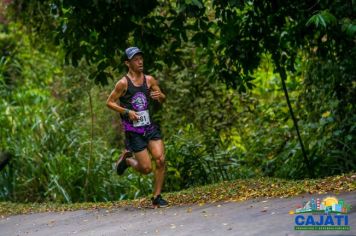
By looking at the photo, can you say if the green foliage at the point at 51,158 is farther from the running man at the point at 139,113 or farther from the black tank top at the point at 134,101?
the black tank top at the point at 134,101

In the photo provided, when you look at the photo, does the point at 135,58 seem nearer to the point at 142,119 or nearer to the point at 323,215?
the point at 142,119

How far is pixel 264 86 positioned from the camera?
15391mm

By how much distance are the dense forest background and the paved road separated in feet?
7.12

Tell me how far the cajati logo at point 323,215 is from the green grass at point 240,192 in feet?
2.58

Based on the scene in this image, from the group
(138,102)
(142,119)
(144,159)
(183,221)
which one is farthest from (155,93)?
(183,221)

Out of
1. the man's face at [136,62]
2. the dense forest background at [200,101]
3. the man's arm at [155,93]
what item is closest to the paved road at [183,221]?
the man's arm at [155,93]

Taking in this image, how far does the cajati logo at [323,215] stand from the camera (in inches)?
207

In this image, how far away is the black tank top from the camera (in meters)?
7.61

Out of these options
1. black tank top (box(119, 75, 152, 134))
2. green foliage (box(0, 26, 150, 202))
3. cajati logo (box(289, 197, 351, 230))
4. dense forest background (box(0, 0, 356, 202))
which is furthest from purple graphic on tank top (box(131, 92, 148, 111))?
green foliage (box(0, 26, 150, 202))

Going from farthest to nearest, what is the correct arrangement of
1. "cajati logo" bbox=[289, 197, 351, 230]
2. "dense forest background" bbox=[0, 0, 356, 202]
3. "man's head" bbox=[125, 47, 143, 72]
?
"dense forest background" bbox=[0, 0, 356, 202] → "man's head" bbox=[125, 47, 143, 72] → "cajati logo" bbox=[289, 197, 351, 230]

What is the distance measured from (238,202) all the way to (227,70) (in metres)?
3.39

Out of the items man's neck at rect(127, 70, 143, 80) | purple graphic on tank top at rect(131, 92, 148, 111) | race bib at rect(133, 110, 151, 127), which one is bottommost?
race bib at rect(133, 110, 151, 127)

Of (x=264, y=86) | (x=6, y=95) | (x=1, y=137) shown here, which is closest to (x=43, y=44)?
(x=6, y=95)

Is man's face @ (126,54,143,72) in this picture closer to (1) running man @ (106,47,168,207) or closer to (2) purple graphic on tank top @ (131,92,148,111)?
(1) running man @ (106,47,168,207)
